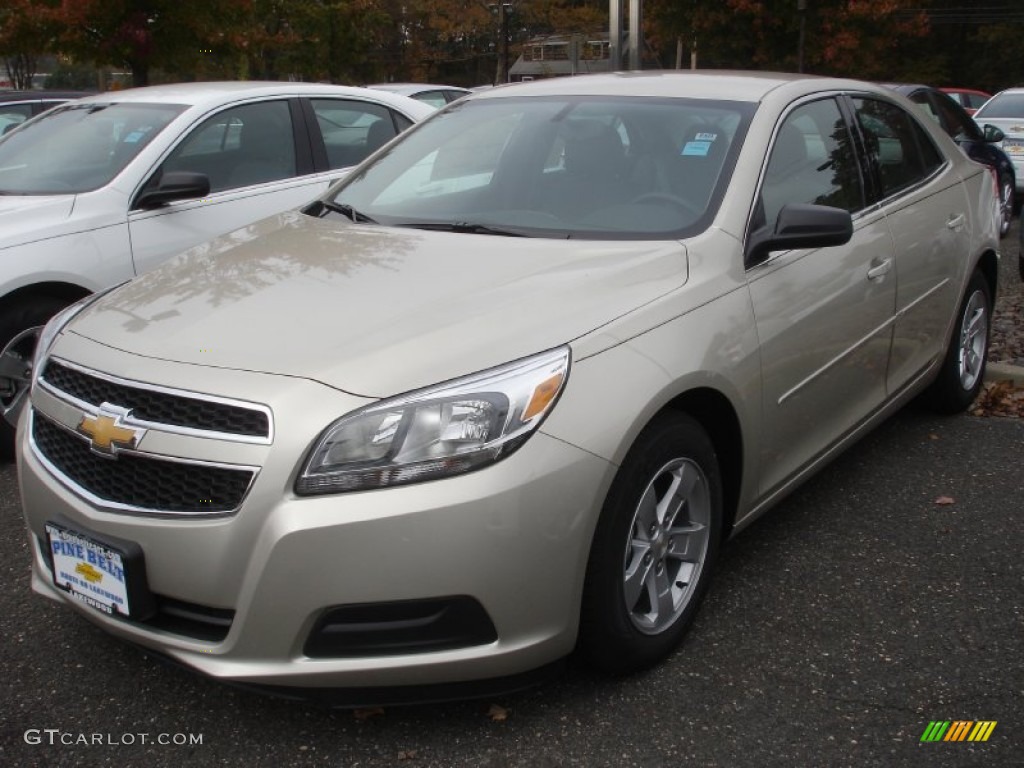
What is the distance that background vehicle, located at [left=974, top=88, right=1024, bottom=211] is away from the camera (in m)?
13.4

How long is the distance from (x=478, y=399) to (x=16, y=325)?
3.09 m

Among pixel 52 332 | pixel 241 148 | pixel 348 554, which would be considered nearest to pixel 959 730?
pixel 348 554

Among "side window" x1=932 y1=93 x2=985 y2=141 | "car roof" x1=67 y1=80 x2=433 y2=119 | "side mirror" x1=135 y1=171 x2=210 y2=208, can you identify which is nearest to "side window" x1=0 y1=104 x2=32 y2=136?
"car roof" x1=67 y1=80 x2=433 y2=119

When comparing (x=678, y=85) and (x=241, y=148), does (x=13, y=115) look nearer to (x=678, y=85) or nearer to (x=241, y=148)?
(x=241, y=148)

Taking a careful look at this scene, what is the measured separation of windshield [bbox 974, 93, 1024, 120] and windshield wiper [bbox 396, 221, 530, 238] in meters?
12.5

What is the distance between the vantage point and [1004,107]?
14312 millimetres

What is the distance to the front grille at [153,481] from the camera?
Result: 2504mm

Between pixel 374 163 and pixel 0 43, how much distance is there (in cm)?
1245

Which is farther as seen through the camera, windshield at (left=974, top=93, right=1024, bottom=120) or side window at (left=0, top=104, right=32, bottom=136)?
windshield at (left=974, top=93, right=1024, bottom=120)

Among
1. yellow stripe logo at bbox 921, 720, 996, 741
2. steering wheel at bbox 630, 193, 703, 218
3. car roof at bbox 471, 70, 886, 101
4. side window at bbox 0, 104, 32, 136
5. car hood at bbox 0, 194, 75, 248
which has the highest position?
car roof at bbox 471, 70, 886, 101

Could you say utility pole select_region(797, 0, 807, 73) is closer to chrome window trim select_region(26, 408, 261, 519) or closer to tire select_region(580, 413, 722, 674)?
tire select_region(580, 413, 722, 674)

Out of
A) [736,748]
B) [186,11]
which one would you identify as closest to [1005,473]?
[736,748]

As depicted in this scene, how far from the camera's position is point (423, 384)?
101 inches

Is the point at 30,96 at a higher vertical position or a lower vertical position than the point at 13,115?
higher
